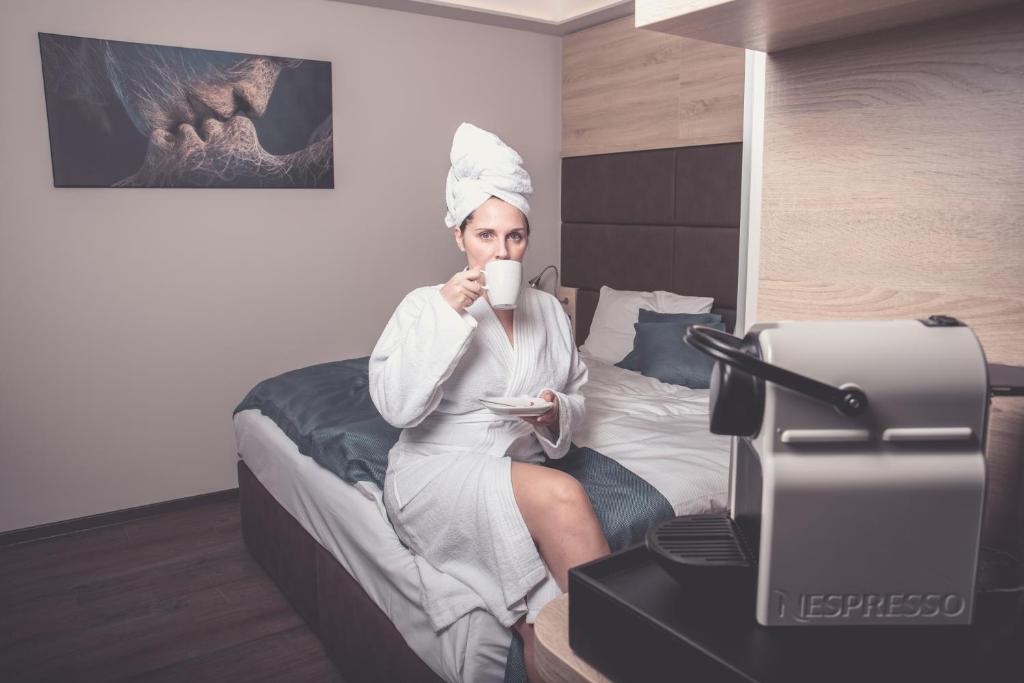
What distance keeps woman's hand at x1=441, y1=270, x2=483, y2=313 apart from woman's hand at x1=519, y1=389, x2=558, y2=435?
0.96 feet

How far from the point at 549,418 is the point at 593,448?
478 millimetres

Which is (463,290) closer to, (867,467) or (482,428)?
(482,428)

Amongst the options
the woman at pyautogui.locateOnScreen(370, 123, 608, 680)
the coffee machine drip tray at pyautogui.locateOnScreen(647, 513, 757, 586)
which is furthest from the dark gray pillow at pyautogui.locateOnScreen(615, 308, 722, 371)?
the coffee machine drip tray at pyautogui.locateOnScreen(647, 513, 757, 586)

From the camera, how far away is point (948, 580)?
2.01 ft

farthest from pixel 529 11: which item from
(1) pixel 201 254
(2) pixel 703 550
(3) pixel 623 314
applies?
(2) pixel 703 550

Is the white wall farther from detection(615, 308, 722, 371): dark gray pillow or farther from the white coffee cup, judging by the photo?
the white coffee cup

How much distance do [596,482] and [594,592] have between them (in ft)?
3.99

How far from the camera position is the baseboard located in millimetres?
3330

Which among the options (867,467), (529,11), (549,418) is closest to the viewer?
(867,467)

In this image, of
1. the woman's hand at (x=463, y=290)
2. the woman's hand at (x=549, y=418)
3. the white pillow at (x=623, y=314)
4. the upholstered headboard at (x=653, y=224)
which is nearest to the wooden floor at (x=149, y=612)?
the woman's hand at (x=549, y=418)

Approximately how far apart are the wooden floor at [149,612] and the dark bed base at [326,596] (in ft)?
0.31

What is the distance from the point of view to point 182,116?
3.48m

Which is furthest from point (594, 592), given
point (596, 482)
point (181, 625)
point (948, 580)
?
point (181, 625)

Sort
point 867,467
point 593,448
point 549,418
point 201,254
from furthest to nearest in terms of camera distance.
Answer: point 201,254 < point 593,448 < point 549,418 < point 867,467
